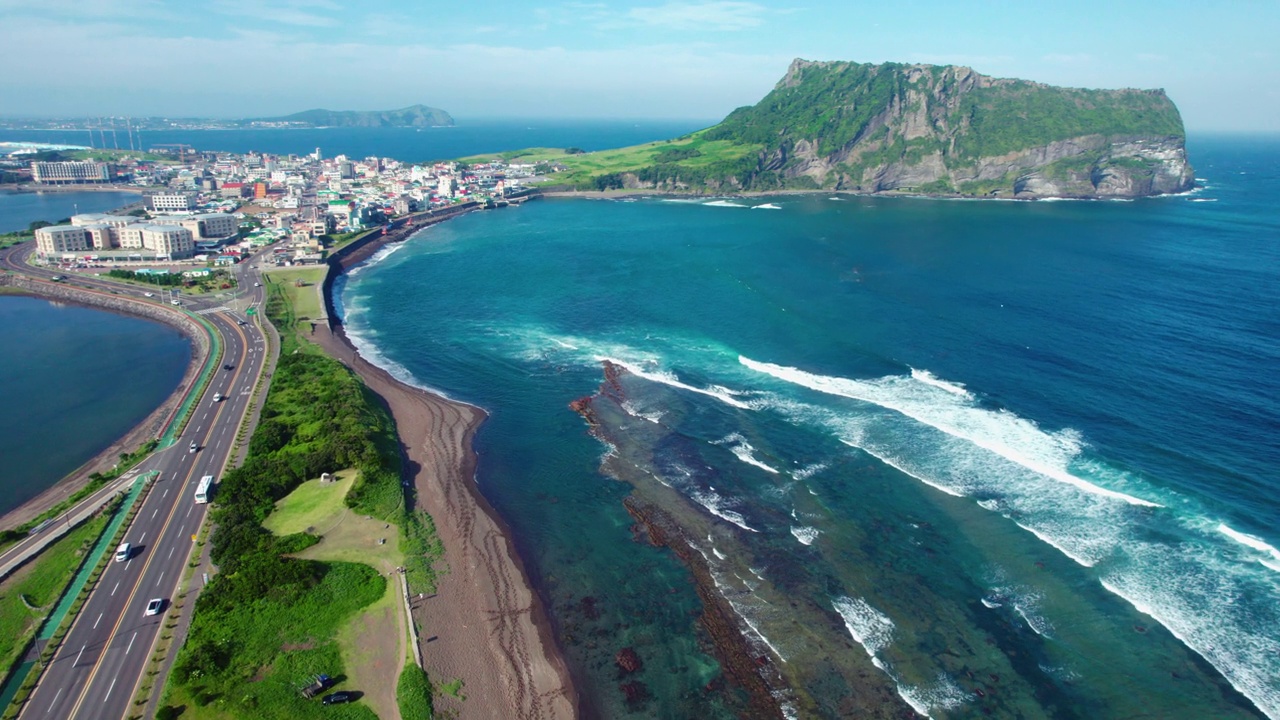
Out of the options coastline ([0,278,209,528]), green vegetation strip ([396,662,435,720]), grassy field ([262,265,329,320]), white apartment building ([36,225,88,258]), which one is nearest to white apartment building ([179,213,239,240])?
white apartment building ([36,225,88,258])

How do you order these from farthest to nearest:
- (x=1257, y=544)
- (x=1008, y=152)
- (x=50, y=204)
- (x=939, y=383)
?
(x=1008, y=152) → (x=50, y=204) → (x=939, y=383) → (x=1257, y=544)

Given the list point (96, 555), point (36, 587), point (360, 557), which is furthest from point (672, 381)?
point (36, 587)

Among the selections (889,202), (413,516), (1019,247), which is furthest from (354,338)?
(889,202)

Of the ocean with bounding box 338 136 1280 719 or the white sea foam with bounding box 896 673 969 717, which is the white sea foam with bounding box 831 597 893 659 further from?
the white sea foam with bounding box 896 673 969 717

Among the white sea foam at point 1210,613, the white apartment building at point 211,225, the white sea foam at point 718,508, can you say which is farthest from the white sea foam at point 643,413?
the white apartment building at point 211,225

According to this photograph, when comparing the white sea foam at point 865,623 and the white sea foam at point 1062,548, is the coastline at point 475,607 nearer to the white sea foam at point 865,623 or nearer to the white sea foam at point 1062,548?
the white sea foam at point 865,623

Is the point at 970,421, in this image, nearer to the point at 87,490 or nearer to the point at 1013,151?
the point at 87,490
